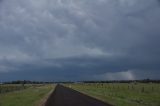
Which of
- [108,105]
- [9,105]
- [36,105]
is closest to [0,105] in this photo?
[9,105]

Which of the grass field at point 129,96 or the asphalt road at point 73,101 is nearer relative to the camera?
the asphalt road at point 73,101

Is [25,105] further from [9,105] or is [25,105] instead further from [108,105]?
[108,105]

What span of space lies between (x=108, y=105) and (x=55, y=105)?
5.56 meters

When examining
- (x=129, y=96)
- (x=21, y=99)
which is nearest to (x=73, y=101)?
(x=21, y=99)

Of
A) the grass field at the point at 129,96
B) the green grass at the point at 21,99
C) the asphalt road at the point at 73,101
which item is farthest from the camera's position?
the green grass at the point at 21,99

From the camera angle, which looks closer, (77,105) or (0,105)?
(77,105)

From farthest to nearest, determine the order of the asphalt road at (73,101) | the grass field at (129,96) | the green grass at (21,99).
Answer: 1. the green grass at (21,99)
2. the grass field at (129,96)
3. the asphalt road at (73,101)

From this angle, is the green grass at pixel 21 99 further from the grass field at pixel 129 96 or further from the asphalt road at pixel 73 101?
the grass field at pixel 129 96

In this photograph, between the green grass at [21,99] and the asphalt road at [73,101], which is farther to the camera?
the green grass at [21,99]

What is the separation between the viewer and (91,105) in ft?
134

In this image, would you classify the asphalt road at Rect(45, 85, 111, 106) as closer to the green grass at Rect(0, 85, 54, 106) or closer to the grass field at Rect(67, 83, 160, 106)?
the grass field at Rect(67, 83, 160, 106)

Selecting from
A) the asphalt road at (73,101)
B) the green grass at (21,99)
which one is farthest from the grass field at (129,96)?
the green grass at (21,99)

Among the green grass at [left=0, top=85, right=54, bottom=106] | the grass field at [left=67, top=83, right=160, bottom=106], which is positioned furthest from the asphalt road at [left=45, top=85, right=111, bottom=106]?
the green grass at [left=0, top=85, right=54, bottom=106]

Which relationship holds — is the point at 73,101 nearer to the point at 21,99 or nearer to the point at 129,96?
the point at 21,99
